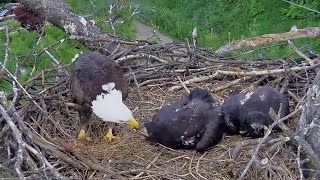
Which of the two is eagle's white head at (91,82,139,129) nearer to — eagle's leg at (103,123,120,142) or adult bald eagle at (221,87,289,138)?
eagle's leg at (103,123,120,142)

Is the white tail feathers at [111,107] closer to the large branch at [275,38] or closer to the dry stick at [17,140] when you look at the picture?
the dry stick at [17,140]

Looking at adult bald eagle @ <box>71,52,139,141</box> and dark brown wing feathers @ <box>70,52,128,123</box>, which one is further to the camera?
dark brown wing feathers @ <box>70,52,128,123</box>

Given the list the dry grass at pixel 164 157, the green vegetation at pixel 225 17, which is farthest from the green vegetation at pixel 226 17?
the dry grass at pixel 164 157

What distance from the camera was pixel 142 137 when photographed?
Answer: 165 inches

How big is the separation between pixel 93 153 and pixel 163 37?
6623mm

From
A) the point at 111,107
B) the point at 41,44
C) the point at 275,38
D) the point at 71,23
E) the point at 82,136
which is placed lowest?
the point at 41,44

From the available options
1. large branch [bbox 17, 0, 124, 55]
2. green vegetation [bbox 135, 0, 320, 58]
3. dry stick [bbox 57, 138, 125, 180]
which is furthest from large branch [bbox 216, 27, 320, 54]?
green vegetation [bbox 135, 0, 320, 58]

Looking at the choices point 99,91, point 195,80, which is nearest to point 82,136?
point 99,91

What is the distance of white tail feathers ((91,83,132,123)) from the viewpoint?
3.81 meters

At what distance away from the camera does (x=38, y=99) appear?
4.36 meters

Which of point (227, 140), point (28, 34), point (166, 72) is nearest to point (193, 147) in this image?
point (227, 140)

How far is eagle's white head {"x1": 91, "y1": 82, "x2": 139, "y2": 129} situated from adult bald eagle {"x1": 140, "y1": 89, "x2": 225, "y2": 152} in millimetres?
194

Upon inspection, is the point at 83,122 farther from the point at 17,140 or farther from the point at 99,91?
the point at 17,140

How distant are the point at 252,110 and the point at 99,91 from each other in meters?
0.94
